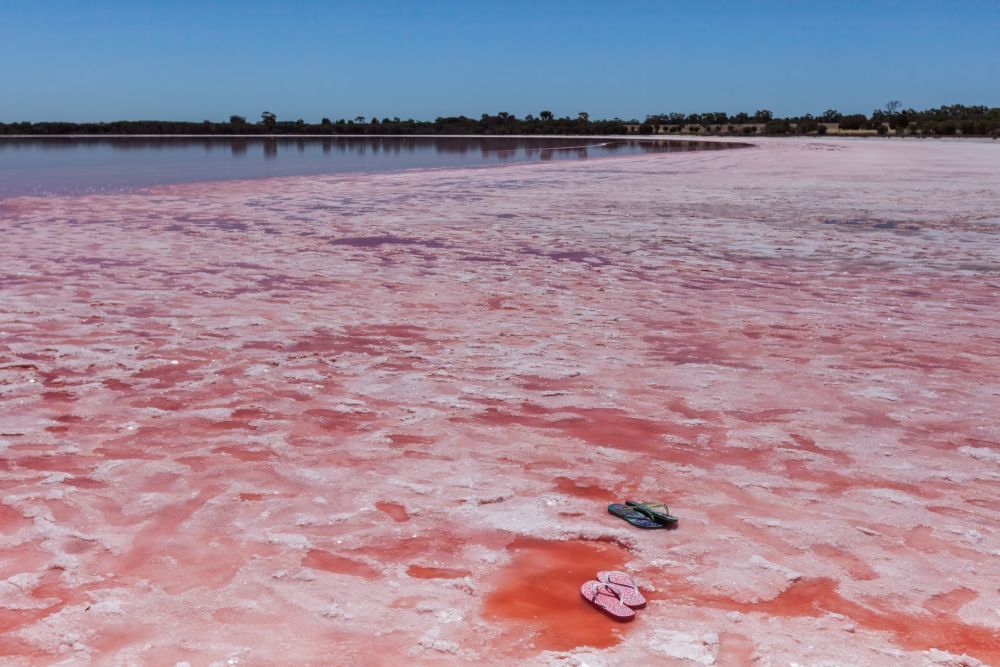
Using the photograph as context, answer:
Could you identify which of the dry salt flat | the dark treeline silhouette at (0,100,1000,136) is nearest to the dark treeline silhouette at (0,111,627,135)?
the dark treeline silhouette at (0,100,1000,136)

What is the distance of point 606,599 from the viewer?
2713 mm

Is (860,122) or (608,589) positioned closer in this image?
(608,589)

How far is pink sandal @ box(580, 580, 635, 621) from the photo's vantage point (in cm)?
264

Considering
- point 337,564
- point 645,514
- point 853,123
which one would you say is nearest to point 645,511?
point 645,514

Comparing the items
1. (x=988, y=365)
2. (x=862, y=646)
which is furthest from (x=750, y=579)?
→ (x=988, y=365)

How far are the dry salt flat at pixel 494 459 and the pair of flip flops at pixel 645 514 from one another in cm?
7

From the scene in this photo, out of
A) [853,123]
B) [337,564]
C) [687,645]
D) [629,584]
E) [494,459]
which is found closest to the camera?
[687,645]

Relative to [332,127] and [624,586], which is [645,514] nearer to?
[624,586]

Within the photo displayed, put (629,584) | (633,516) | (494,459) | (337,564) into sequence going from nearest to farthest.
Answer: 1. (629,584)
2. (337,564)
3. (633,516)
4. (494,459)

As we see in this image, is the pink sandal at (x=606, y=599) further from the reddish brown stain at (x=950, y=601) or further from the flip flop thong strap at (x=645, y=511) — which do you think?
the reddish brown stain at (x=950, y=601)

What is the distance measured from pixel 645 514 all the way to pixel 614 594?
2.08ft

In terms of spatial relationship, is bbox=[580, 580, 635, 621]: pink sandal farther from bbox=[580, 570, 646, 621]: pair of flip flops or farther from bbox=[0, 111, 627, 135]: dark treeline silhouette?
bbox=[0, 111, 627, 135]: dark treeline silhouette

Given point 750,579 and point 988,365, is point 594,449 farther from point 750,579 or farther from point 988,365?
point 988,365

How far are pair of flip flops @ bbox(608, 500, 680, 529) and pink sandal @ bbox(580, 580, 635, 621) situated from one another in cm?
51
